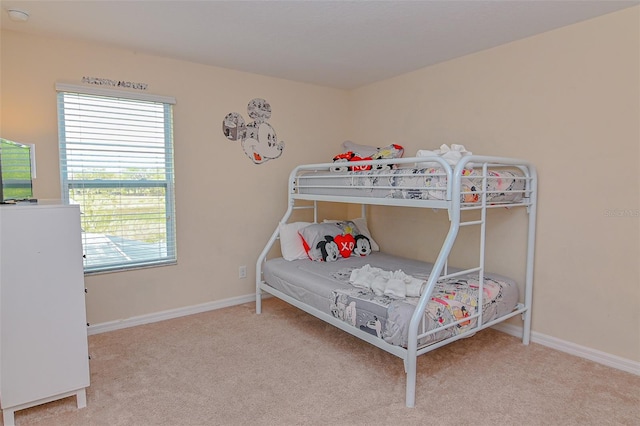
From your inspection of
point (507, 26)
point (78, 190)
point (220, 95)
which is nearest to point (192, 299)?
point (78, 190)

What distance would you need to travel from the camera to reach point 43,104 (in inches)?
107

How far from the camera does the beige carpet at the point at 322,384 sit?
1922 millimetres

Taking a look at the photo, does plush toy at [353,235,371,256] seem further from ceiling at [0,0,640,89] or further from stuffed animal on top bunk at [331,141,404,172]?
ceiling at [0,0,640,89]

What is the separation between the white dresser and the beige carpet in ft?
0.57

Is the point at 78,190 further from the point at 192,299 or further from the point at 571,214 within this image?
the point at 571,214

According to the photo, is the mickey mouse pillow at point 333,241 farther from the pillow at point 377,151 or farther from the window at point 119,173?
the window at point 119,173

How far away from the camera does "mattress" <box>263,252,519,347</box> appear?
2.14 m

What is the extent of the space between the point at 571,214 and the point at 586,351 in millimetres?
919

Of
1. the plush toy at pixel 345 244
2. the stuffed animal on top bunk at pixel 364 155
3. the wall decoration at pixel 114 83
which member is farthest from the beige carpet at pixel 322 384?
the wall decoration at pixel 114 83

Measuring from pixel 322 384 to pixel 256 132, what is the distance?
7.85 feet

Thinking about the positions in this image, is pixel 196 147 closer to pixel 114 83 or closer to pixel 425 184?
pixel 114 83

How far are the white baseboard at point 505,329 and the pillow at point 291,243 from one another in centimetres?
70

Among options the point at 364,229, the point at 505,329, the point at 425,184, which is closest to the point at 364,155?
the point at 364,229

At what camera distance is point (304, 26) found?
2521mm
